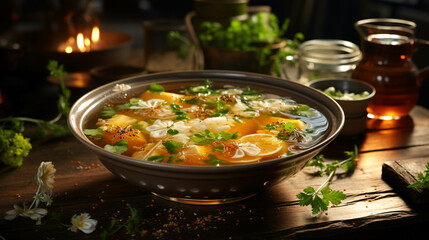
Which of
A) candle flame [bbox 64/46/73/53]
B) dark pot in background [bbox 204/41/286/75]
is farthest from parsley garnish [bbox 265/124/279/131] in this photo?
candle flame [bbox 64/46/73/53]

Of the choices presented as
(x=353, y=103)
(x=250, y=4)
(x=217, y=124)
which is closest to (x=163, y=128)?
(x=217, y=124)

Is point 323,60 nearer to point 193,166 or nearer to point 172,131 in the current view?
point 172,131

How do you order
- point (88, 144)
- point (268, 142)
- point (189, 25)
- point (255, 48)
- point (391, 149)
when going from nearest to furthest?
point (88, 144)
point (268, 142)
point (391, 149)
point (255, 48)
point (189, 25)

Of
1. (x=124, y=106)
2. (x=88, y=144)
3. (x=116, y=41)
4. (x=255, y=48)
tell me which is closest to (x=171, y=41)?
(x=255, y=48)

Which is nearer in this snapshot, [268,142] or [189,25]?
[268,142]

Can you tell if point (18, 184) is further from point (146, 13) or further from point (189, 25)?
point (146, 13)

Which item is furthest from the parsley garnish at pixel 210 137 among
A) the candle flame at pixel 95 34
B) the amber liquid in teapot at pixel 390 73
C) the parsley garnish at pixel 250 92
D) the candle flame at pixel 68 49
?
the candle flame at pixel 95 34

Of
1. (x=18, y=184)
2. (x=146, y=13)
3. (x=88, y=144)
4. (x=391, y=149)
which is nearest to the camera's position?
(x=88, y=144)

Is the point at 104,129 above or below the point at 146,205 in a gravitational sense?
above
